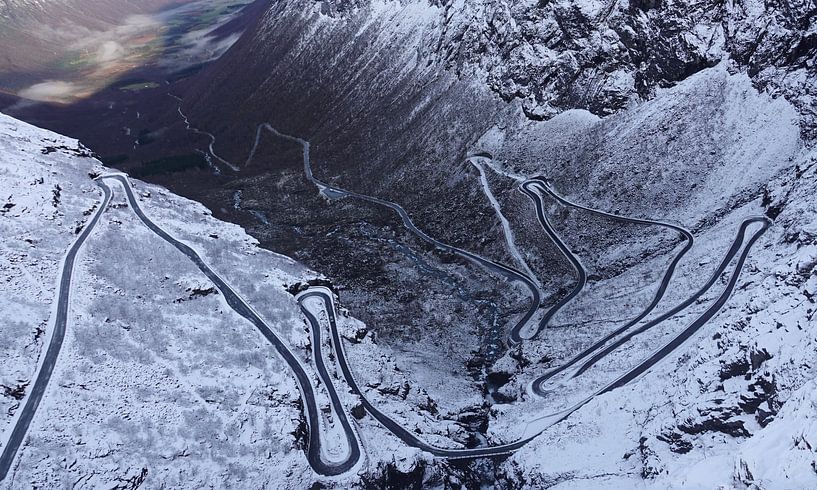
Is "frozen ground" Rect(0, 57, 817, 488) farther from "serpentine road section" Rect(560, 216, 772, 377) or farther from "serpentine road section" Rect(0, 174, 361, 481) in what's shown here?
"serpentine road section" Rect(560, 216, 772, 377)

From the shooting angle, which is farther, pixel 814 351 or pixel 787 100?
pixel 787 100

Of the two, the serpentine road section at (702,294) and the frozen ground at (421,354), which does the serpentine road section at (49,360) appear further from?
the serpentine road section at (702,294)

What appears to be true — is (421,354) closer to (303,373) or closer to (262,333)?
(303,373)

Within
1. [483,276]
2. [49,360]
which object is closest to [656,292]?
[483,276]

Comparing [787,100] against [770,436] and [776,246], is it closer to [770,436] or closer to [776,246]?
[776,246]

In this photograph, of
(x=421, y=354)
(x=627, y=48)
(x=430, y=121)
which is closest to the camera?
(x=421, y=354)

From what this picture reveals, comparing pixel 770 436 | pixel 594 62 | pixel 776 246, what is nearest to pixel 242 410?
pixel 770 436

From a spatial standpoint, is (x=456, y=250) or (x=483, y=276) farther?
(x=456, y=250)

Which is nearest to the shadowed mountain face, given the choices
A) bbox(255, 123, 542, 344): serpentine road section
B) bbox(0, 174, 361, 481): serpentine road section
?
bbox(255, 123, 542, 344): serpentine road section
